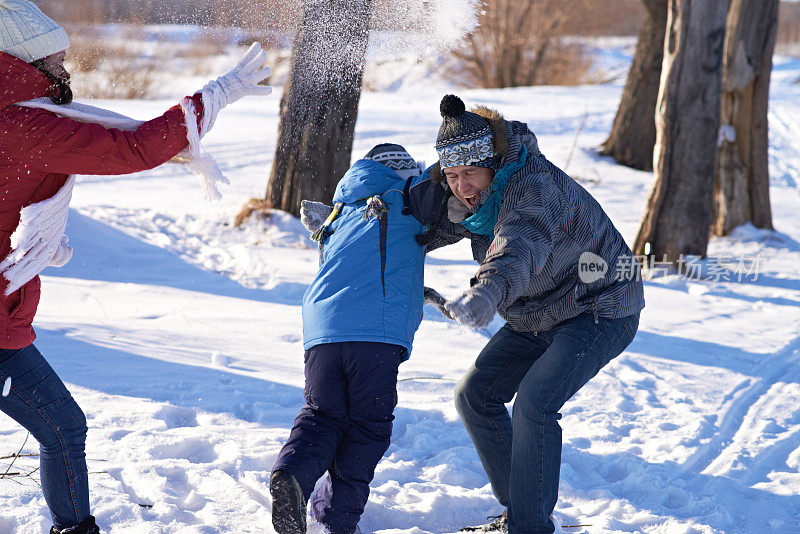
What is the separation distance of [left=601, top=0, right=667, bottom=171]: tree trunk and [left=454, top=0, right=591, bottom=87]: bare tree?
22.6 feet

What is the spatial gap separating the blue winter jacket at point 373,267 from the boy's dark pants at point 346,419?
6 cm

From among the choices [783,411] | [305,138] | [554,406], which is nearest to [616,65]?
[305,138]

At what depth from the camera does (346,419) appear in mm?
2633

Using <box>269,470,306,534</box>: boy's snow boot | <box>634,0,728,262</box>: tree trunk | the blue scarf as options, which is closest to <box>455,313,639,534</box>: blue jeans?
the blue scarf

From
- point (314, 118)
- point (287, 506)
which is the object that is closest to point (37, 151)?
point (287, 506)

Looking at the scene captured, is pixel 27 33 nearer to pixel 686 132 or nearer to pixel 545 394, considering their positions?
pixel 545 394

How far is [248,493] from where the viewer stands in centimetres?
293

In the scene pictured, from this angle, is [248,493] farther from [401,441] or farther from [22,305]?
[22,305]

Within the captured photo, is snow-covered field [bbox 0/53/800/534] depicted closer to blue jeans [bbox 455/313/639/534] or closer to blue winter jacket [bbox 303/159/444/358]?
blue jeans [bbox 455/313/639/534]

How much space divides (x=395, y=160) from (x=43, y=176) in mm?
1229

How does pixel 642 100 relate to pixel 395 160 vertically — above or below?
above

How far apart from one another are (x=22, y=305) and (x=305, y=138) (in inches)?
187

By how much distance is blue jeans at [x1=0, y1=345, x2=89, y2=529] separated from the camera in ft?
7.34

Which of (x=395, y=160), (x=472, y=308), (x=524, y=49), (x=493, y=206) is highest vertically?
(x=524, y=49)
